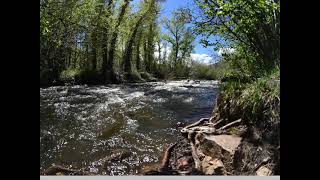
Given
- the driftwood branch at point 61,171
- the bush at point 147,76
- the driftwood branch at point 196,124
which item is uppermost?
the bush at point 147,76

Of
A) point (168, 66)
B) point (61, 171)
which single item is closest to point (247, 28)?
point (168, 66)

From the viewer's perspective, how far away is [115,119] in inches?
161

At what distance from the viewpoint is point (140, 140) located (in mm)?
4039

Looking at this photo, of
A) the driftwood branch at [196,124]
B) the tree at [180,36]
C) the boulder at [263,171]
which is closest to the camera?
the boulder at [263,171]

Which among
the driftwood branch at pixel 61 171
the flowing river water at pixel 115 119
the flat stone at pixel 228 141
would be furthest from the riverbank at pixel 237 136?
the driftwood branch at pixel 61 171

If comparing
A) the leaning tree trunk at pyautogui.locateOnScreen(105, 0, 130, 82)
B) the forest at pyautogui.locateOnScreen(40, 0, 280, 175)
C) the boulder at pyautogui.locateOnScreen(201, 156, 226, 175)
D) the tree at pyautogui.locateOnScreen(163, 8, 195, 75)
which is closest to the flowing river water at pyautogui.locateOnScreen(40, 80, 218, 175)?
the forest at pyautogui.locateOnScreen(40, 0, 280, 175)

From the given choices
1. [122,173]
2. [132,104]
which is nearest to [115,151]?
[122,173]

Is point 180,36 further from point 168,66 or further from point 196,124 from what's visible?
point 196,124

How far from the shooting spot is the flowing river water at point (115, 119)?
3.97 m

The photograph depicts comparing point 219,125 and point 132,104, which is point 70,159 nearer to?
point 132,104

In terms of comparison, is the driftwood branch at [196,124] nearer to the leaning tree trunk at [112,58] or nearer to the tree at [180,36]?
the tree at [180,36]

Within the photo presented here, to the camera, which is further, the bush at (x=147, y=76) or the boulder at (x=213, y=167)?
the bush at (x=147, y=76)
